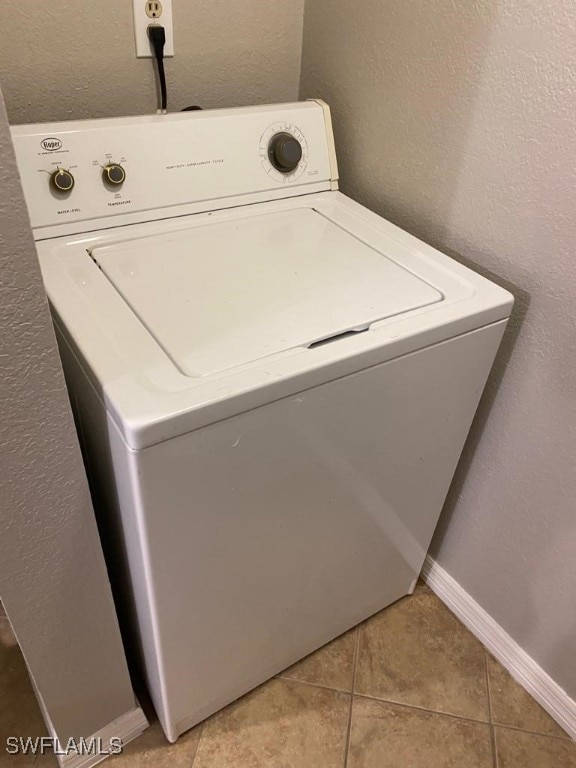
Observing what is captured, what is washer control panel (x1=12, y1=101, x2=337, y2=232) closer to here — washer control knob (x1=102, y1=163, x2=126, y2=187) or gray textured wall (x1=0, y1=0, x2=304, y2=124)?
washer control knob (x1=102, y1=163, x2=126, y2=187)

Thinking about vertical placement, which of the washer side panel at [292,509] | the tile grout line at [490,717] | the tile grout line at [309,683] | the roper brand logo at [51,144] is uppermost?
the roper brand logo at [51,144]

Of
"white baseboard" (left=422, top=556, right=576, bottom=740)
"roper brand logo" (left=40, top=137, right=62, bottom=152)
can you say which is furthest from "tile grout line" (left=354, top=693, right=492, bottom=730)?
"roper brand logo" (left=40, top=137, right=62, bottom=152)

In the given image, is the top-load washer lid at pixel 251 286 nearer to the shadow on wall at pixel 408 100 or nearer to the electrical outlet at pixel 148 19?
the shadow on wall at pixel 408 100

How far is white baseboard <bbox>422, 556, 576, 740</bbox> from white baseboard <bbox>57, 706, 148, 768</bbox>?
2.20 feet

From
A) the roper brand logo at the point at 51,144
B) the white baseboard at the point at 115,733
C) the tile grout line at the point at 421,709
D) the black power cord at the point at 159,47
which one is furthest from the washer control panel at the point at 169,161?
the tile grout line at the point at 421,709

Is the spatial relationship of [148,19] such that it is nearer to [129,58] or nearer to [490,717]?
[129,58]

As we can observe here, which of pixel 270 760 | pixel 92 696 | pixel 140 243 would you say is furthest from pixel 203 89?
pixel 270 760

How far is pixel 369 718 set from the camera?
1176 mm

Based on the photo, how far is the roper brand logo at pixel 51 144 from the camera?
0.91 meters

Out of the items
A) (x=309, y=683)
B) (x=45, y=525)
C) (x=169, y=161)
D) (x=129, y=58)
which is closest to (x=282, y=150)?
(x=169, y=161)

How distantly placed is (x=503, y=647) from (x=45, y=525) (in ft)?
3.18

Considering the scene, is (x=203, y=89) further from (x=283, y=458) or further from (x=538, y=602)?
(x=538, y=602)

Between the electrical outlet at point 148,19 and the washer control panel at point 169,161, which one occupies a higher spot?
the electrical outlet at point 148,19

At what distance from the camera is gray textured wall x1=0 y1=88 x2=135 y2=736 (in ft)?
1.81
